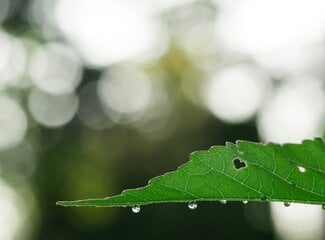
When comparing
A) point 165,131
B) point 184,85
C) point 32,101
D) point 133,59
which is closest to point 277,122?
point 184,85

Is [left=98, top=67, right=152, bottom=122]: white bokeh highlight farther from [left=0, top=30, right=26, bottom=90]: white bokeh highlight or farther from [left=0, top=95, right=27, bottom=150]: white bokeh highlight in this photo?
[left=0, top=30, right=26, bottom=90]: white bokeh highlight

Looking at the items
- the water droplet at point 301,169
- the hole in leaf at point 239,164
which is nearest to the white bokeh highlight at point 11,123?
the hole in leaf at point 239,164

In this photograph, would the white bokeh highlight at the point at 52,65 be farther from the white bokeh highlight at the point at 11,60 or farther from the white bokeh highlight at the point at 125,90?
the white bokeh highlight at the point at 125,90

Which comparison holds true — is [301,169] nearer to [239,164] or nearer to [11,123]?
[239,164]

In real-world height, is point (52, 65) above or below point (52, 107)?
A: above

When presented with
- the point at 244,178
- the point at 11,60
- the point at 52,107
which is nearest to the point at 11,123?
the point at 52,107

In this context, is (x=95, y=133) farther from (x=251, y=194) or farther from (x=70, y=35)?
(x=251, y=194)

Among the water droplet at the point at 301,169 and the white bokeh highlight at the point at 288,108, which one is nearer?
the water droplet at the point at 301,169

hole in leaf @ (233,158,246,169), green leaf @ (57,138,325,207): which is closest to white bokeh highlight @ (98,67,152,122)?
hole in leaf @ (233,158,246,169)
